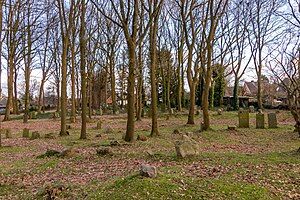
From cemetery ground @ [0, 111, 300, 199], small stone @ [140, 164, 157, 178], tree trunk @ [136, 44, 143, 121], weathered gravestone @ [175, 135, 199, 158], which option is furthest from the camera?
tree trunk @ [136, 44, 143, 121]

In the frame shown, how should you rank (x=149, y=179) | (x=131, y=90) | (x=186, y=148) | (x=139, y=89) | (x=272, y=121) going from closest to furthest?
(x=149, y=179), (x=186, y=148), (x=131, y=90), (x=272, y=121), (x=139, y=89)

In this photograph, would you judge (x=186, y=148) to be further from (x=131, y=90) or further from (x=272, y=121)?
(x=272, y=121)

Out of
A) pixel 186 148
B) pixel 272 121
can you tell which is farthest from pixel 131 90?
pixel 272 121

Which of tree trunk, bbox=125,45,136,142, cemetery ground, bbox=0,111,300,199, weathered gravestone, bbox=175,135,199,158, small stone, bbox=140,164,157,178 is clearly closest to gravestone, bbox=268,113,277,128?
cemetery ground, bbox=0,111,300,199

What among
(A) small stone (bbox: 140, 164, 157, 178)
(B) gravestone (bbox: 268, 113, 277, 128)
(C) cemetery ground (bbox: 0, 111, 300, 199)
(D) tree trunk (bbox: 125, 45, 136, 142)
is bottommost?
(C) cemetery ground (bbox: 0, 111, 300, 199)

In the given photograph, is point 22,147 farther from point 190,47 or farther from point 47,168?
point 190,47

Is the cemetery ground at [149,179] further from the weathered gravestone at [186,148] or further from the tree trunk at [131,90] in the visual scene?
the tree trunk at [131,90]

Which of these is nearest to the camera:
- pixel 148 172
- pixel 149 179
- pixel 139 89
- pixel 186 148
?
pixel 149 179

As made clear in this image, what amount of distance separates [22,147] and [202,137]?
779 centimetres

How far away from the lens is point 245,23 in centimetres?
2616

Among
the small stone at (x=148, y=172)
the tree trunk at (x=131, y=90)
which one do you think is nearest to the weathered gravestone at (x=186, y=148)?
the small stone at (x=148, y=172)

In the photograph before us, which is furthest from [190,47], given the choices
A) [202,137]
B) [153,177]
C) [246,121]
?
[153,177]

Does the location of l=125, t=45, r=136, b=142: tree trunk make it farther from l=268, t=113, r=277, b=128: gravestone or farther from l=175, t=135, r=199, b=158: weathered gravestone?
l=268, t=113, r=277, b=128: gravestone

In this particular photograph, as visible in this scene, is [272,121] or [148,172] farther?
[272,121]
